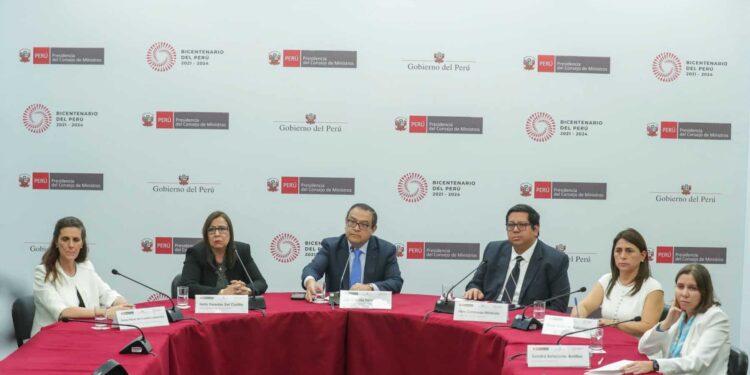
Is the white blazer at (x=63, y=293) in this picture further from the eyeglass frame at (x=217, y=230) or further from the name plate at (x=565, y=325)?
the name plate at (x=565, y=325)

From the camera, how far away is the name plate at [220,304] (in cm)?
410

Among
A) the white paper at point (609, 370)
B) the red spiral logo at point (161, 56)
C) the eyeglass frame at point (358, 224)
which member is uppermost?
the red spiral logo at point (161, 56)

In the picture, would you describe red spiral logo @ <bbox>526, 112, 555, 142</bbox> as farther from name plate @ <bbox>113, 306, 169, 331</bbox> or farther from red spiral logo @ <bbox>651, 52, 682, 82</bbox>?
name plate @ <bbox>113, 306, 169, 331</bbox>

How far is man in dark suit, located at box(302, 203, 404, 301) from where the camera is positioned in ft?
16.2

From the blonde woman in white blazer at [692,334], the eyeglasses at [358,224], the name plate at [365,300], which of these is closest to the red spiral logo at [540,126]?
the eyeglasses at [358,224]

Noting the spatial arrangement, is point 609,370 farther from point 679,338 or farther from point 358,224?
point 358,224

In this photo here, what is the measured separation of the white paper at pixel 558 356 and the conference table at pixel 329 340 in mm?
256

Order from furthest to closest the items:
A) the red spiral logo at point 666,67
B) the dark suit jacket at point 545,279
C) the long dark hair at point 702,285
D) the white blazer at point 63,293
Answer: the red spiral logo at point 666,67 → the dark suit jacket at point 545,279 → the white blazer at point 63,293 → the long dark hair at point 702,285

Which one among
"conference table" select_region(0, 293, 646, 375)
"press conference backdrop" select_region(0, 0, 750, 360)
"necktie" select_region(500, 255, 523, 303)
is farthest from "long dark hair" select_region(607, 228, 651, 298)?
"press conference backdrop" select_region(0, 0, 750, 360)

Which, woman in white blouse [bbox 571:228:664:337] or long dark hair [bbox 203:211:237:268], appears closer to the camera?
woman in white blouse [bbox 571:228:664:337]

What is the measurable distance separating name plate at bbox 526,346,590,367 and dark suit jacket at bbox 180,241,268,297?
2.04 metres

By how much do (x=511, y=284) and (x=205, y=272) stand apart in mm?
1848

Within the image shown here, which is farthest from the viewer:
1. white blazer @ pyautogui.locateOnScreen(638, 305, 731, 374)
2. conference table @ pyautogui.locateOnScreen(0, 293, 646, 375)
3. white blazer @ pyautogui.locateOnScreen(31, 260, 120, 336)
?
white blazer @ pyautogui.locateOnScreen(31, 260, 120, 336)

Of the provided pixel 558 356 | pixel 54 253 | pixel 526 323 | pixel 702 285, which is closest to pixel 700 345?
pixel 702 285
